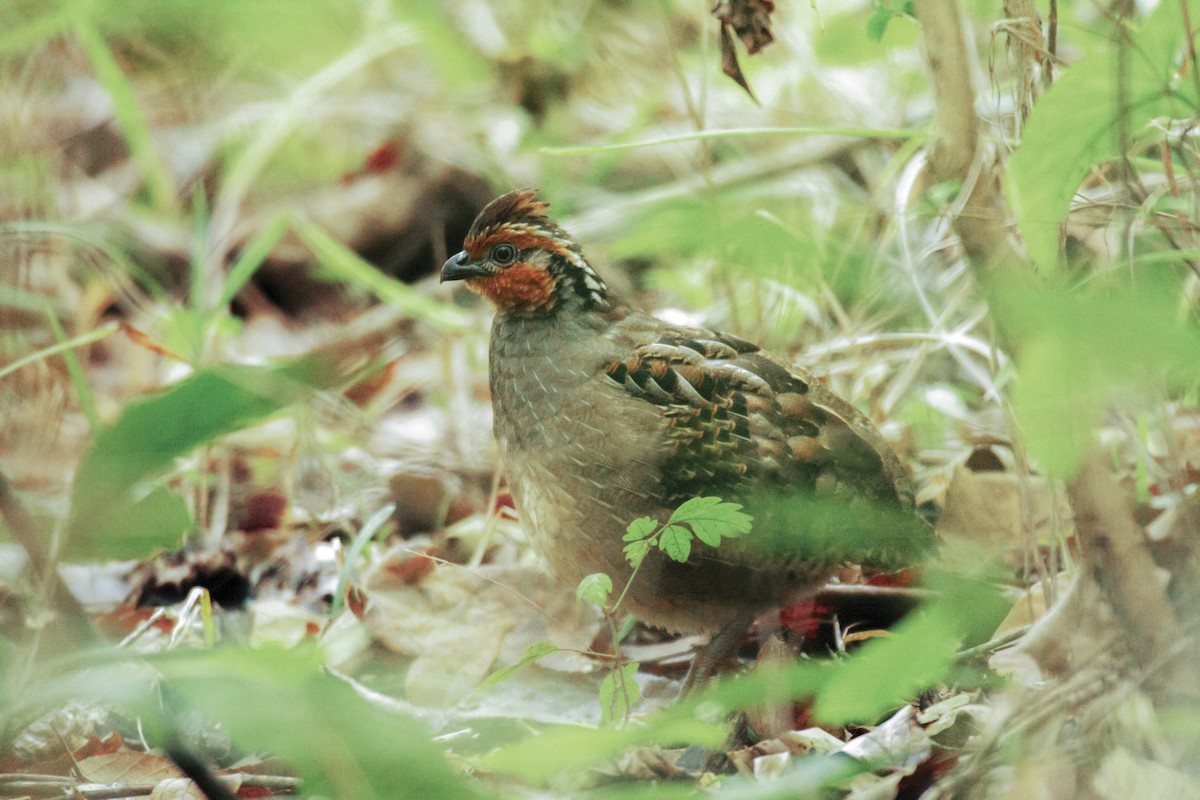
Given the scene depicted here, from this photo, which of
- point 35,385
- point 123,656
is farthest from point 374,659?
point 123,656

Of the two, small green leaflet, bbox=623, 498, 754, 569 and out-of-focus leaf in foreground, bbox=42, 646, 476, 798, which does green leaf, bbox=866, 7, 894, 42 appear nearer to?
small green leaflet, bbox=623, 498, 754, 569

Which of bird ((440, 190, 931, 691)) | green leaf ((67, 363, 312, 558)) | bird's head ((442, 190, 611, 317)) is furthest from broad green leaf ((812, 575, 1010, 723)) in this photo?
bird's head ((442, 190, 611, 317))

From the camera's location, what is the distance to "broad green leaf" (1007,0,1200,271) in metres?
1.81

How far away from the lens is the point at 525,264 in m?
3.30

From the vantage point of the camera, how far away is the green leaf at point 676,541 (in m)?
2.47

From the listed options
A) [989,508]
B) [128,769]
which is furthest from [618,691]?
[989,508]

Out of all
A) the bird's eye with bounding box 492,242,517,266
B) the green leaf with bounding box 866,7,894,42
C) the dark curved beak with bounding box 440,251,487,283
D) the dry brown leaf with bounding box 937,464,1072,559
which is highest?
the green leaf with bounding box 866,7,894,42

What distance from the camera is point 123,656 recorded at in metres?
1.24

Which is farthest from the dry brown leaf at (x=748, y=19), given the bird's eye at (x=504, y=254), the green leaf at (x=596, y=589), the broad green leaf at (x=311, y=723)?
the broad green leaf at (x=311, y=723)

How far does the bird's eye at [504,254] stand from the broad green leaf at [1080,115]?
1.69 meters

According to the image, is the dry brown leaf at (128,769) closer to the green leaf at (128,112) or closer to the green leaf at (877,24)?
the green leaf at (877,24)

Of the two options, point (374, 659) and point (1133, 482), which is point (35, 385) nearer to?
point (374, 659)

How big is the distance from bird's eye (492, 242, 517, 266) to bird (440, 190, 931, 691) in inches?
0.8

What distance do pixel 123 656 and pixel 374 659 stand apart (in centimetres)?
218
